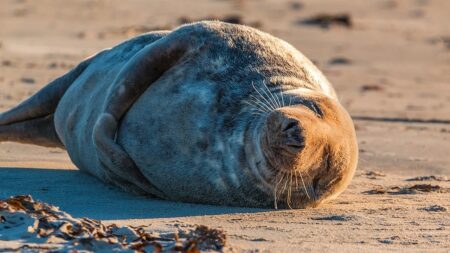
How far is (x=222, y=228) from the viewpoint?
5.31m

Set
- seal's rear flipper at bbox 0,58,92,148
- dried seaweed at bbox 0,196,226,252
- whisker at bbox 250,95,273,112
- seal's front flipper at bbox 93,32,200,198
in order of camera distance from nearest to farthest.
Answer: dried seaweed at bbox 0,196,226,252, whisker at bbox 250,95,273,112, seal's front flipper at bbox 93,32,200,198, seal's rear flipper at bbox 0,58,92,148

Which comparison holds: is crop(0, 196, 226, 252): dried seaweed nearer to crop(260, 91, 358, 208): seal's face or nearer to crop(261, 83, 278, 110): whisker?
crop(260, 91, 358, 208): seal's face

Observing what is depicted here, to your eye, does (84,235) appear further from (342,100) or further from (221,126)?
(342,100)

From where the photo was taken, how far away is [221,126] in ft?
20.0

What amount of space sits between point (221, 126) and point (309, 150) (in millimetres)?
619

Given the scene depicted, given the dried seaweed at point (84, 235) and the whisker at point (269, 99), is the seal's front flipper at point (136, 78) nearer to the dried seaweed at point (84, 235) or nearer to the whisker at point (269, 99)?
the whisker at point (269, 99)

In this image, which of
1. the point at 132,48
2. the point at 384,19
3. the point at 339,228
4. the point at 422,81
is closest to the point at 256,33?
the point at 132,48

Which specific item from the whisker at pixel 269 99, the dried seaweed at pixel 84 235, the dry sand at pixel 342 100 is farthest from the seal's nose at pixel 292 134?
the dried seaweed at pixel 84 235

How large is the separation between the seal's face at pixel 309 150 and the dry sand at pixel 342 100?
0.36 feet

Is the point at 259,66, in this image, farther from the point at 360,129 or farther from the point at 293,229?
the point at 360,129

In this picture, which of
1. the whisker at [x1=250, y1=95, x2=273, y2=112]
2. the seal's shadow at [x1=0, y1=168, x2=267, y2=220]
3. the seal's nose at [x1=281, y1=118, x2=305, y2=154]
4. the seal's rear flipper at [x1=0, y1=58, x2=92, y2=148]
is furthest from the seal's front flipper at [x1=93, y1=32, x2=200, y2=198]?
the seal's rear flipper at [x1=0, y1=58, x2=92, y2=148]

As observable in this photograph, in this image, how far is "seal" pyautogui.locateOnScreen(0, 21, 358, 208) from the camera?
5.82m

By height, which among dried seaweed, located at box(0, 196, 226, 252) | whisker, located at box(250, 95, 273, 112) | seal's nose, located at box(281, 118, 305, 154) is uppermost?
whisker, located at box(250, 95, 273, 112)

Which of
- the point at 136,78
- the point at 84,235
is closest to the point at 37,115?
the point at 136,78
